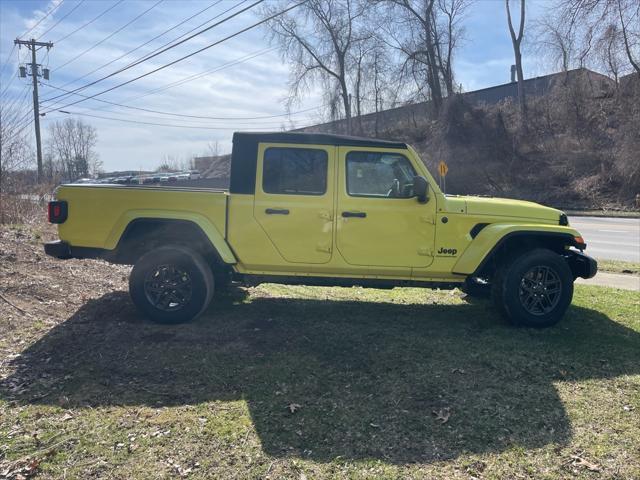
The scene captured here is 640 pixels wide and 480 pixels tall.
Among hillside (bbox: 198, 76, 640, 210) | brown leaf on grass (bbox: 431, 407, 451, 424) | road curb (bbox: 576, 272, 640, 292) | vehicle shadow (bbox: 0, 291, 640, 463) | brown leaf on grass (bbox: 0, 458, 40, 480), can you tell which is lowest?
brown leaf on grass (bbox: 0, 458, 40, 480)

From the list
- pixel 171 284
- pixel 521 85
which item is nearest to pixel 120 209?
pixel 171 284

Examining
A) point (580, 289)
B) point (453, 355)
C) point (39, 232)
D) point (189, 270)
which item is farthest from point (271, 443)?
point (39, 232)

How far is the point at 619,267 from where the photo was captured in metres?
9.83

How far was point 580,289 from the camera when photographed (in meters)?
7.42

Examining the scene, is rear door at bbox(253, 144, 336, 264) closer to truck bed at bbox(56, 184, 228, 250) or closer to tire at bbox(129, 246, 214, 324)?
truck bed at bbox(56, 184, 228, 250)

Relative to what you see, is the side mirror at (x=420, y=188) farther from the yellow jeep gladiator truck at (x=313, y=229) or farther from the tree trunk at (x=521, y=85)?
the tree trunk at (x=521, y=85)

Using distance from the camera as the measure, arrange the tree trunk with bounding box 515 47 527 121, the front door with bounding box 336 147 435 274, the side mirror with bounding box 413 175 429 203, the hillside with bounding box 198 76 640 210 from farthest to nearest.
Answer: the tree trunk with bounding box 515 47 527 121, the hillside with bounding box 198 76 640 210, the front door with bounding box 336 147 435 274, the side mirror with bounding box 413 175 429 203

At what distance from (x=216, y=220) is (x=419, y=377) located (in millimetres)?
2653

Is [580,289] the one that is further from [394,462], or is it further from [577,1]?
[577,1]

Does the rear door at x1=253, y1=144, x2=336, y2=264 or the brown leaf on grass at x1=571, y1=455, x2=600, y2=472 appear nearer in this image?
the brown leaf on grass at x1=571, y1=455, x2=600, y2=472

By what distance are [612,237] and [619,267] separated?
653 centimetres

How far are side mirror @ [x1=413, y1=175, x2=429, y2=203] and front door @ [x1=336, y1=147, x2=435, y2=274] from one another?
0.07 m

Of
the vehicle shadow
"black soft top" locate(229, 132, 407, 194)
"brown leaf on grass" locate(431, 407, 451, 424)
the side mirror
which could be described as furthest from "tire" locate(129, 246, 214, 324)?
"brown leaf on grass" locate(431, 407, 451, 424)

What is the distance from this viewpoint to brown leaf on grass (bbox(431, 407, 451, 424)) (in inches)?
143
